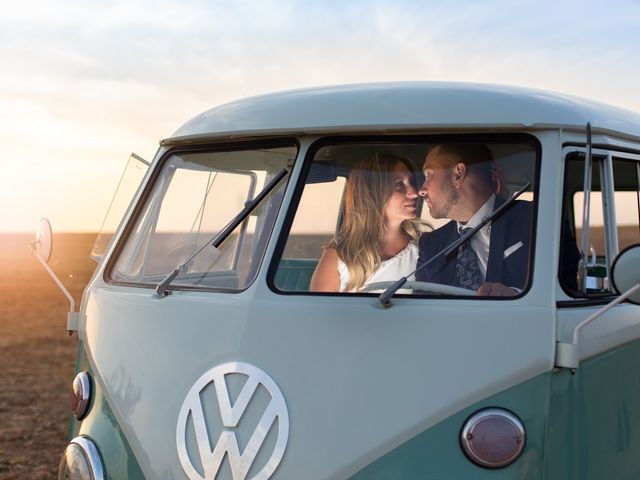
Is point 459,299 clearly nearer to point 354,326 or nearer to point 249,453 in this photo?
point 354,326

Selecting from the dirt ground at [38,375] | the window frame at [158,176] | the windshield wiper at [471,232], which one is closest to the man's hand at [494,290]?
the windshield wiper at [471,232]

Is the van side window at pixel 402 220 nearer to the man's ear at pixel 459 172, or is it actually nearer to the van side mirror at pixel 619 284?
the man's ear at pixel 459 172

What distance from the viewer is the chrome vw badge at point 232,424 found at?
297cm

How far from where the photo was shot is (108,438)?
133 inches

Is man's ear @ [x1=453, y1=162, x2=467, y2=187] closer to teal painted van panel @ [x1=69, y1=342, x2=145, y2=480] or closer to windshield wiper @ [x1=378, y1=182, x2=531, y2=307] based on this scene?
windshield wiper @ [x1=378, y1=182, x2=531, y2=307]

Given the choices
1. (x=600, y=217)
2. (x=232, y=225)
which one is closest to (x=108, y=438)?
(x=232, y=225)

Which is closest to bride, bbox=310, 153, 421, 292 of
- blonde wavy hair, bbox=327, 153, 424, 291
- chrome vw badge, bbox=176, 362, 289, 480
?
blonde wavy hair, bbox=327, 153, 424, 291

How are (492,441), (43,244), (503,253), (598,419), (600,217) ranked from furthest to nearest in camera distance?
1. (43,244)
2. (600,217)
3. (503,253)
4. (598,419)
5. (492,441)

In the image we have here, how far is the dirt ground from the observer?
4.69 meters

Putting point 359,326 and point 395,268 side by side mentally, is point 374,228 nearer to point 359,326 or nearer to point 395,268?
point 395,268

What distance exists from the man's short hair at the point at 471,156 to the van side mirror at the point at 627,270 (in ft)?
2.06

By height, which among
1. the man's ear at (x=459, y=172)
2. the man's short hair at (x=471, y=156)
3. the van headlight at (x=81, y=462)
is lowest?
the van headlight at (x=81, y=462)

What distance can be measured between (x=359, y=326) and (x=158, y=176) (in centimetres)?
139

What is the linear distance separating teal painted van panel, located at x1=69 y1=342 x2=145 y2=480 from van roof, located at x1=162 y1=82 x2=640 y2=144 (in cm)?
115
